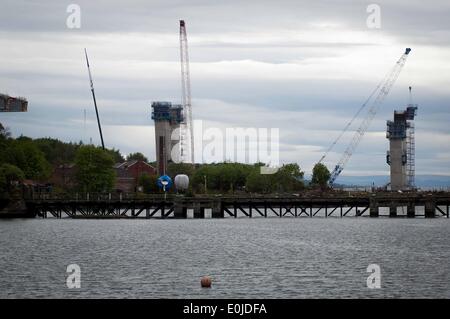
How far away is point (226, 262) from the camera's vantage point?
8712 centimetres

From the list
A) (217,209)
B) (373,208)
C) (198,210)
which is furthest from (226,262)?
(373,208)

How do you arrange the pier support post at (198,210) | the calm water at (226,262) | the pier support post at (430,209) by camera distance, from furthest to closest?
the pier support post at (198,210), the pier support post at (430,209), the calm water at (226,262)

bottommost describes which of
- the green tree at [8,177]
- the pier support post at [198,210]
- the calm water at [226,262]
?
the calm water at [226,262]

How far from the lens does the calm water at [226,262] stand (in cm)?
6700

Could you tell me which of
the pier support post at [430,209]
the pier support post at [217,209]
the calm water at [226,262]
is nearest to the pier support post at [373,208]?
the pier support post at [430,209]

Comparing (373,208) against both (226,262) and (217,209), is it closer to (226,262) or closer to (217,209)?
(217,209)

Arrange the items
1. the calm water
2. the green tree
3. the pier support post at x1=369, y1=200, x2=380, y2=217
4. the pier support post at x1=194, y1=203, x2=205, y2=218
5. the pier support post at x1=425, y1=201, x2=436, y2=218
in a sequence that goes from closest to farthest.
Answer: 1. the calm water
2. the pier support post at x1=425, y1=201, x2=436, y2=218
3. the pier support post at x1=369, y1=200, x2=380, y2=217
4. the pier support post at x1=194, y1=203, x2=205, y2=218
5. the green tree

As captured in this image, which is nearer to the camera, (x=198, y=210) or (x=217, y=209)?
(x=217, y=209)

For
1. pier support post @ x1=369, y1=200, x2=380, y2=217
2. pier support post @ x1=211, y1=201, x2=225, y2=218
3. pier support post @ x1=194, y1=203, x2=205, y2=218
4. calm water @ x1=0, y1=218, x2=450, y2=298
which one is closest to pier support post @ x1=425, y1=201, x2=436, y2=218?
pier support post @ x1=369, y1=200, x2=380, y2=217

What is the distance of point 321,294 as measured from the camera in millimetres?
65125

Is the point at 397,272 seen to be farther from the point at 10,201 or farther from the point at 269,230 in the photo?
the point at 10,201

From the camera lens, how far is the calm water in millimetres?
67000

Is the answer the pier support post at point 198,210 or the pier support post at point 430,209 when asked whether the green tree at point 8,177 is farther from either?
the pier support post at point 430,209

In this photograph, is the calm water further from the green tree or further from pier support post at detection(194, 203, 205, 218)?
the green tree
